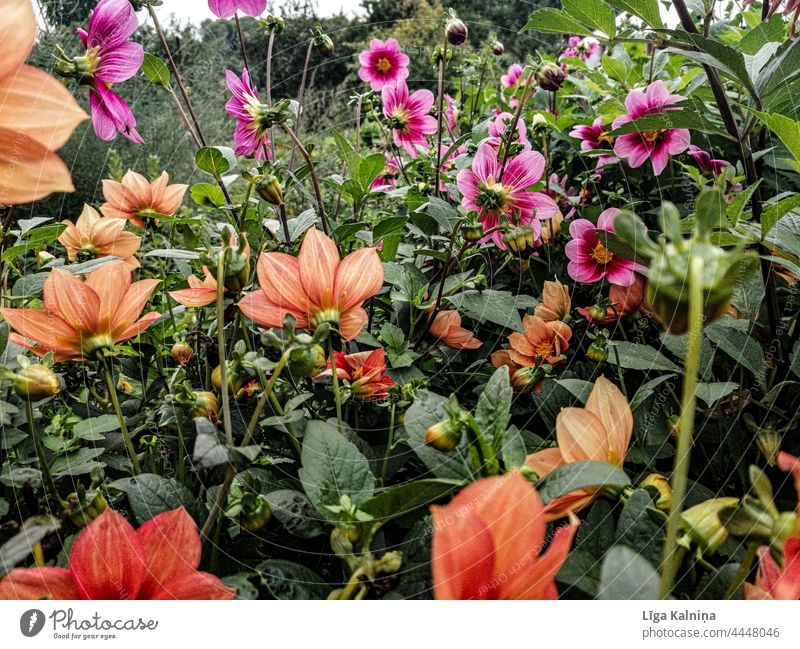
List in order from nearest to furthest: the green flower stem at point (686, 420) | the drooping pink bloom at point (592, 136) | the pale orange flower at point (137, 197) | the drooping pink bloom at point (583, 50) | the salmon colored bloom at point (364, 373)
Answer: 1. the green flower stem at point (686, 420)
2. the salmon colored bloom at point (364, 373)
3. the pale orange flower at point (137, 197)
4. the drooping pink bloom at point (592, 136)
5. the drooping pink bloom at point (583, 50)

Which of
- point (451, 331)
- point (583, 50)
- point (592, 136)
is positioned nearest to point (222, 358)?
point (451, 331)

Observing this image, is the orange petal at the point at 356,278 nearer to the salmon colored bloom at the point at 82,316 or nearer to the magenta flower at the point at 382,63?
the salmon colored bloom at the point at 82,316

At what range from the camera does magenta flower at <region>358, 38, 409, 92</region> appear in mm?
513

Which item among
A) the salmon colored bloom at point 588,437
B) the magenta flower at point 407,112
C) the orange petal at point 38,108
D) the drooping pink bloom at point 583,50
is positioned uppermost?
the orange petal at point 38,108

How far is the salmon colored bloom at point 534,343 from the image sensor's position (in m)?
0.30

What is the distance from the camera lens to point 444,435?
0.59 feet

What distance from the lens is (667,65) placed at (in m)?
0.53

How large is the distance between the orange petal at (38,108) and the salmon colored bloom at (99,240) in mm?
154

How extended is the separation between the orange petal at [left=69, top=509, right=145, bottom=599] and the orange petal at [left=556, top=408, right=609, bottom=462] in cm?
14

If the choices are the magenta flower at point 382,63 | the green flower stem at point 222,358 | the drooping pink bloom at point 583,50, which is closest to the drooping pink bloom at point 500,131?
the magenta flower at point 382,63

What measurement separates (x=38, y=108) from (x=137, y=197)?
0.17 metres

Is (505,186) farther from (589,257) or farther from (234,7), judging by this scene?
(234,7)

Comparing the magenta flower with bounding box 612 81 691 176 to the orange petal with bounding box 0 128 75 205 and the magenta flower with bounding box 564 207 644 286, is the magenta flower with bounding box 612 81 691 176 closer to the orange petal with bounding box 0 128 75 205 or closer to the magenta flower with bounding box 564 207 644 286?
the magenta flower with bounding box 564 207 644 286

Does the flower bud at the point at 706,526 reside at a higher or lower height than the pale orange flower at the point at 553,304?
higher
